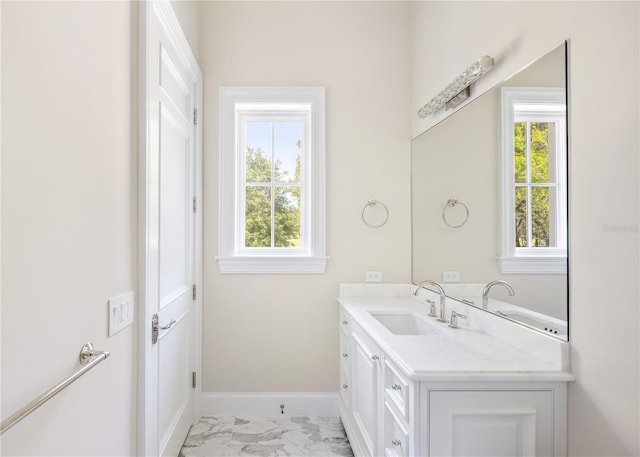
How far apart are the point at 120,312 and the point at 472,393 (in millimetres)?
1217

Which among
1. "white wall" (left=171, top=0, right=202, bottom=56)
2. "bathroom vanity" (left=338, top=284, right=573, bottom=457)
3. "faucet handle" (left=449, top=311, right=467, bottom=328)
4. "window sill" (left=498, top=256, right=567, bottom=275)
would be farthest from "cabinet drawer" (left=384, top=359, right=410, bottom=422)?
"white wall" (left=171, top=0, right=202, bottom=56)

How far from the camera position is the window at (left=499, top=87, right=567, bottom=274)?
1185 mm

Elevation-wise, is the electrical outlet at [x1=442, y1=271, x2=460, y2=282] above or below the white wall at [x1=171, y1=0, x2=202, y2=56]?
below

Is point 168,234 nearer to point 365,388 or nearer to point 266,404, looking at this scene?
point 365,388

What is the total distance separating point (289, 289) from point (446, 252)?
1.07 m

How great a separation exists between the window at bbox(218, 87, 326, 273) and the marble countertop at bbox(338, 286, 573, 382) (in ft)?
2.87

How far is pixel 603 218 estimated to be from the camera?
3.36ft

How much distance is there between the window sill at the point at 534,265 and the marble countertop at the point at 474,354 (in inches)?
8.8

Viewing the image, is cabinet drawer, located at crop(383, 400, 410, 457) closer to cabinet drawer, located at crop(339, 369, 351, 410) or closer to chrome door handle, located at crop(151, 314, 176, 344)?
cabinet drawer, located at crop(339, 369, 351, 410)

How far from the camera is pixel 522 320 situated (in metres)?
1.36

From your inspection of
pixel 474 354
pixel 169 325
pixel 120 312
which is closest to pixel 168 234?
pixel 169 325

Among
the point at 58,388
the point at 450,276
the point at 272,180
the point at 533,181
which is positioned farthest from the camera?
the point at 272,180

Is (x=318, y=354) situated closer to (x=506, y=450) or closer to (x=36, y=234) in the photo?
(x=506, y=450)

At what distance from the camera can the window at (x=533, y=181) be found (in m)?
1.18
